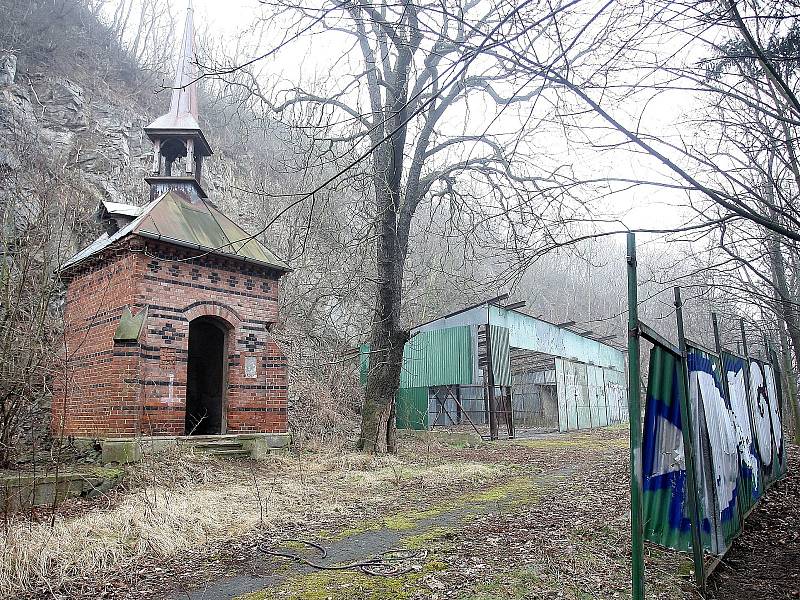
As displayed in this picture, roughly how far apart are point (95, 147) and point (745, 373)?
24690 millimetres

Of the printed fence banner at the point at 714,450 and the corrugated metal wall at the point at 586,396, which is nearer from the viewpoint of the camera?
the printed fence banner at the point at 714,450

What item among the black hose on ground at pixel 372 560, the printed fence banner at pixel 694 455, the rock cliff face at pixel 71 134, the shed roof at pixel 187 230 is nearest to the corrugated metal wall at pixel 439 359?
the shed roof at pixel 187 230

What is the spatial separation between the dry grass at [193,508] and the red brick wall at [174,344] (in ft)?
4.25

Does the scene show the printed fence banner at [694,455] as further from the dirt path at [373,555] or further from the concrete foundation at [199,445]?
the concrete foundation at [199,445]

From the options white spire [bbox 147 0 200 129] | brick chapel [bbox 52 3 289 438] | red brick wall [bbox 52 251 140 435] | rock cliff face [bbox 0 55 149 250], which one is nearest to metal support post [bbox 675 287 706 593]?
brick chapel [bbox 52 3 289 438]

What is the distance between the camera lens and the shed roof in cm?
1138

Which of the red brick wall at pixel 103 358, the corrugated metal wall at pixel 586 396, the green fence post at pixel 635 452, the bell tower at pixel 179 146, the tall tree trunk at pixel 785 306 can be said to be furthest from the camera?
the corrugated metal wall at pixel 586 396

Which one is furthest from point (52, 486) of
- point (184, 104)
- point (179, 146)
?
point (184, 104)

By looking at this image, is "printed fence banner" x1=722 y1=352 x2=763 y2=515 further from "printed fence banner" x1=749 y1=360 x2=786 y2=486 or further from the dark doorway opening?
the dark doorway opening

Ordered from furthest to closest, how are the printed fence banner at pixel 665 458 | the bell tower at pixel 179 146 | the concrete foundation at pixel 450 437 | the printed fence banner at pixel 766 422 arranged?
the concrete foundation at pixel 450 437 → the bell tower at pixel 179 146 → the printed fence banner at pixel 766 422 → the printed fence banner at pixel 665 458

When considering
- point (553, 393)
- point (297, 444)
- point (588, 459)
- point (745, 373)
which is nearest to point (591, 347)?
point (553, 393)

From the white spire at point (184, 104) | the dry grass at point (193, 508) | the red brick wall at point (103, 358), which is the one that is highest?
the white spire at point (184, 104)

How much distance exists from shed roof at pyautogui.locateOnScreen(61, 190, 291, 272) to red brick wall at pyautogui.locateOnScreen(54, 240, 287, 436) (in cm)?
26

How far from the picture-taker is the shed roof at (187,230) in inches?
448
